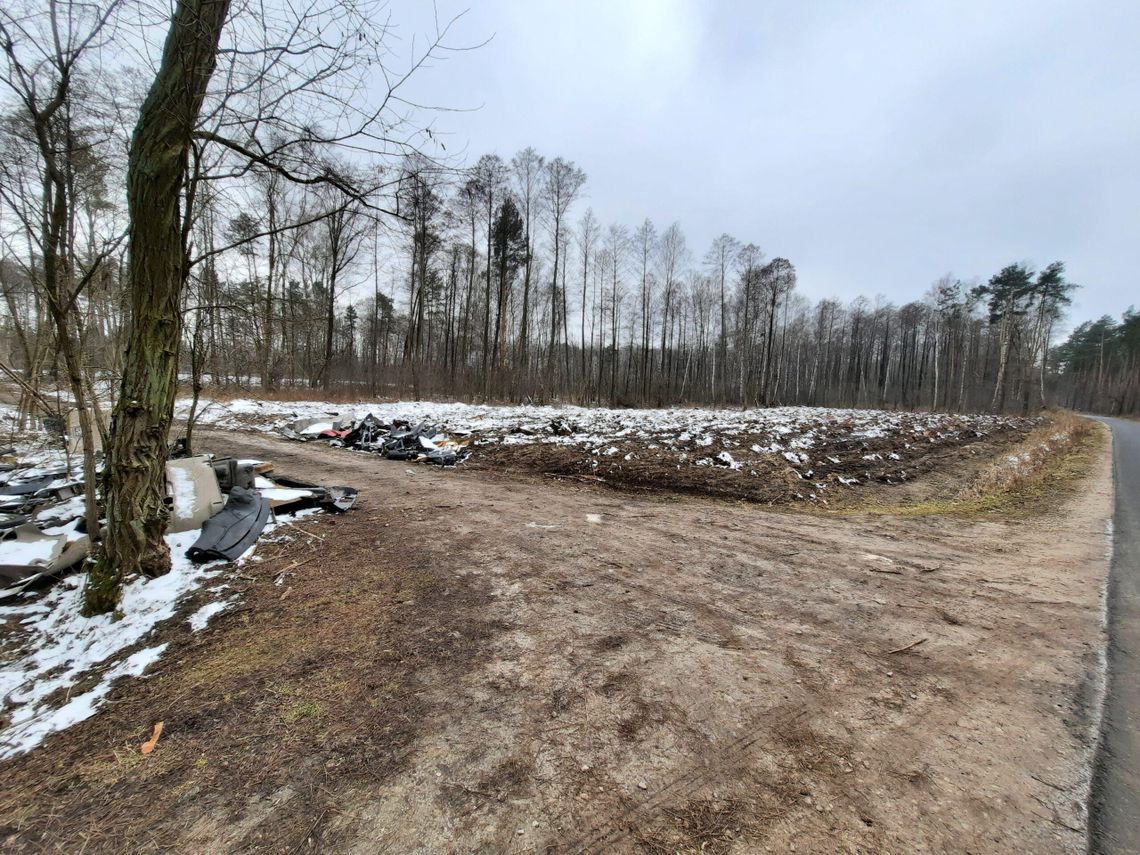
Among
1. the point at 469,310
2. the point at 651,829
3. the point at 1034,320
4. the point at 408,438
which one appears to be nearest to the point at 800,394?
the point at 1034,320

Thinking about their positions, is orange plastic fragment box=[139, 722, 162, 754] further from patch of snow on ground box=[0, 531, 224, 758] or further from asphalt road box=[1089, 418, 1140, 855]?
asphalt road box=[1089, 418, 1140, 855]

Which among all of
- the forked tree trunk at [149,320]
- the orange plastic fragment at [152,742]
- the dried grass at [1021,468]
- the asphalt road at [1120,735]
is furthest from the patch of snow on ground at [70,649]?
the dried grass at [1021,468]

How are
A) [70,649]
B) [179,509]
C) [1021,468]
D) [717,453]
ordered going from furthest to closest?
[1021,468]
[717,453]
[179,509]
[70,649]

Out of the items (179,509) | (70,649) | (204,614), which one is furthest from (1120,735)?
(179,509)

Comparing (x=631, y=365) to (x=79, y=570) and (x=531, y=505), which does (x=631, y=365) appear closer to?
(x=531, y=505)

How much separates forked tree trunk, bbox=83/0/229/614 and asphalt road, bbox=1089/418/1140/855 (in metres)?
5.17

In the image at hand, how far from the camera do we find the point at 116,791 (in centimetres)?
177

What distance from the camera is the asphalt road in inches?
62.7

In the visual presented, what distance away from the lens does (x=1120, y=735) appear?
2055 mm

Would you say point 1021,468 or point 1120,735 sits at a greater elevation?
point 1021,468

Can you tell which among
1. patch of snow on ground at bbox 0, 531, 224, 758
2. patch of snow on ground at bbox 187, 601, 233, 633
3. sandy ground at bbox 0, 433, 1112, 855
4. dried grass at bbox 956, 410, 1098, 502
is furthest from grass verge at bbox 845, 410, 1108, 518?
patch of snow on ground at bbox 0, 531, 224, 758

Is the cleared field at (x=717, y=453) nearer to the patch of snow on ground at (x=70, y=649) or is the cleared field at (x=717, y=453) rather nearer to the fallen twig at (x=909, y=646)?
the patch of snow on ground at (x=70, y=649)

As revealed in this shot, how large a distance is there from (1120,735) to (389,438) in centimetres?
1153

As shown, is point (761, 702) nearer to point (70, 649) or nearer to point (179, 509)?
point (70, 649)
